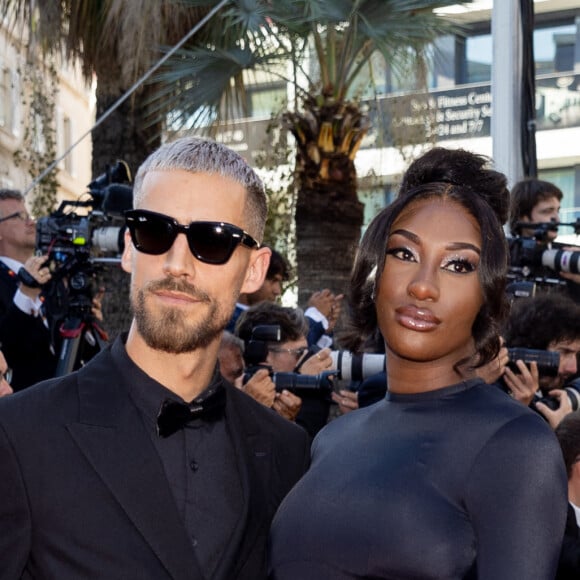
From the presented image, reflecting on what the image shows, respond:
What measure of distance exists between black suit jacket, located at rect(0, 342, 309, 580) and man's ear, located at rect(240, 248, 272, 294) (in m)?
0.44

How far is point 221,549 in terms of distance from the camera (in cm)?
242

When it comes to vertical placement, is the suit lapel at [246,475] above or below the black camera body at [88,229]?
below

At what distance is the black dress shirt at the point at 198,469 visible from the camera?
2.42 metres

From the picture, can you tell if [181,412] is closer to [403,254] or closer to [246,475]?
[246,475]

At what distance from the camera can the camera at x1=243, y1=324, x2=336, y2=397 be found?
17.3ft

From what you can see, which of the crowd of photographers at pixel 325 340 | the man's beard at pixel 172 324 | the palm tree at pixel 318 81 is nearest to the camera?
the man's beard at pixel 172 324

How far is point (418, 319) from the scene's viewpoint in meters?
2.66

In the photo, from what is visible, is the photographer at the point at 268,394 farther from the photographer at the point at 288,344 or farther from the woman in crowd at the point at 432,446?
the woman in crowd at the point at 432,446

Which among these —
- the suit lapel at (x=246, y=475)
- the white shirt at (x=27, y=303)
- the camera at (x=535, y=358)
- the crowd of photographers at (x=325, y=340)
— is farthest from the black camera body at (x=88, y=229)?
the suit lapel at (x=246, y=475)

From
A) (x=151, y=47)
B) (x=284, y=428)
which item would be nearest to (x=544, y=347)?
(x=284, y=428)

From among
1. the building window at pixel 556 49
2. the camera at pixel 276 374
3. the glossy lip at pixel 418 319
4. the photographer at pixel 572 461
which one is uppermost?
the building window at pixel 556 49

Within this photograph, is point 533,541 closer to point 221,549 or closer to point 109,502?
point 221,549

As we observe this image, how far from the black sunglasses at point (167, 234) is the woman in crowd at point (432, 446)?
404 millimetres

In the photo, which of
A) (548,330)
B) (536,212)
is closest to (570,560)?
(548,330)
